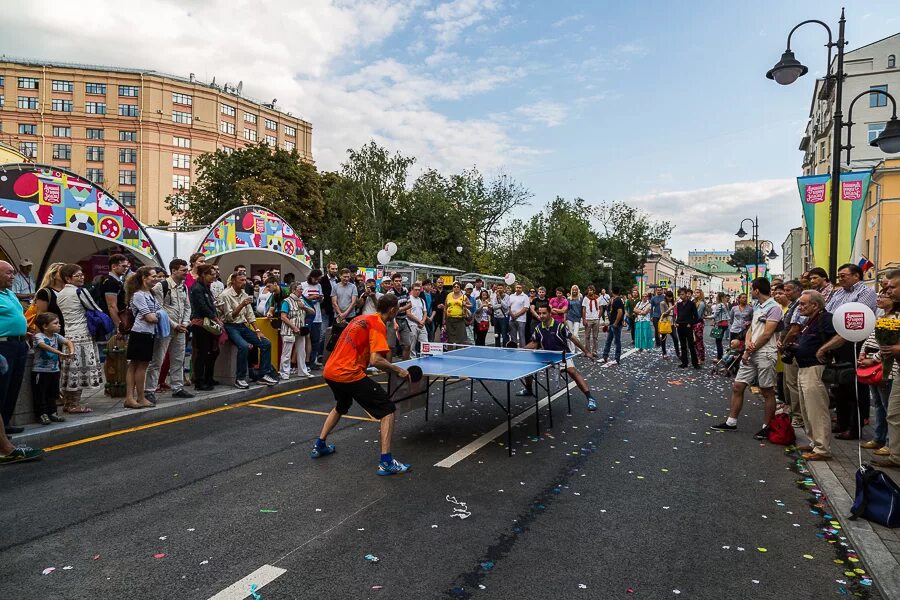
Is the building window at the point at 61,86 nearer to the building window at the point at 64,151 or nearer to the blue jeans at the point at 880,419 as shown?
the building window at the point at 64,151

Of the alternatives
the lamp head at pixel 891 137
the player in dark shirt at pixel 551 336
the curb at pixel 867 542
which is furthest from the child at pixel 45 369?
the lamp head at pixel 891 137

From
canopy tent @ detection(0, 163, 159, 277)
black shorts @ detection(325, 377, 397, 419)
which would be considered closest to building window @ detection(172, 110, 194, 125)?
canopy tent @ detection(0, 163, 159, 277)

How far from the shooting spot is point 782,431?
7051 millimetres

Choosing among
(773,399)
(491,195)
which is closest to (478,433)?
(773,399)

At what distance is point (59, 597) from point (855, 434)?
8248 mm

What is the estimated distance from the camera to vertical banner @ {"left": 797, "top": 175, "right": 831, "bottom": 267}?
12352 mm

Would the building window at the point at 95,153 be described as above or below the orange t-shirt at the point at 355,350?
above

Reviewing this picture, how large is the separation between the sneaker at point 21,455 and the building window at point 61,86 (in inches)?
3500

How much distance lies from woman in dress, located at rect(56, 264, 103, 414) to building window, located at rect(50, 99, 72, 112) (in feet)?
280

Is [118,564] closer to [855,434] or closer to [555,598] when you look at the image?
[555,598]

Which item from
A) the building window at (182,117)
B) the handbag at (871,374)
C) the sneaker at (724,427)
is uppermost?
the building window at (182,117)

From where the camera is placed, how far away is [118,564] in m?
3.69

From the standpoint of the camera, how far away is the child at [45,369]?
6.91 metres

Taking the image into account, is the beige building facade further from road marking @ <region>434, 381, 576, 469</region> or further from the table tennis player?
the table tennis player
